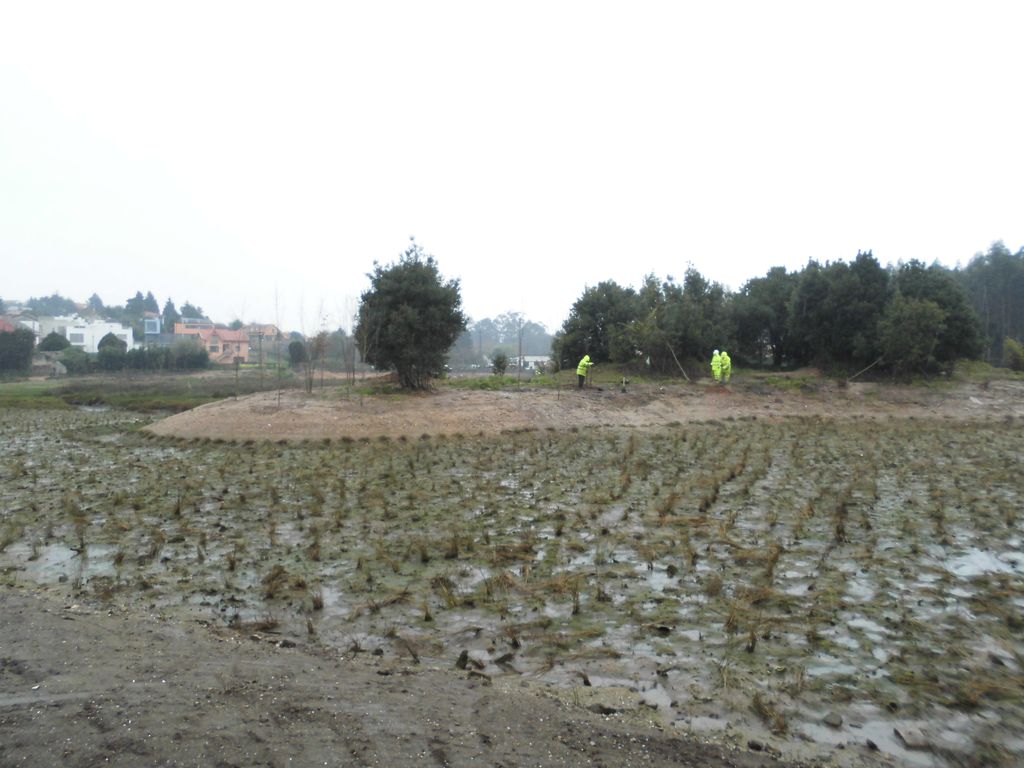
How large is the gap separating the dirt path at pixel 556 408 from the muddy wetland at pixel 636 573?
6435mm

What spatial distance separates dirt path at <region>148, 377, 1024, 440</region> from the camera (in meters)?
24.1

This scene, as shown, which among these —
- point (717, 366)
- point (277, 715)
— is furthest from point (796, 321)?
point (277, 715)

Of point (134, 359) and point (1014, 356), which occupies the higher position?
point (1014, 356)

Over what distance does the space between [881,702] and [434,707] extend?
3.22 meters

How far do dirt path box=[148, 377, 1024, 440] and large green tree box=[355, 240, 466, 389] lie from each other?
1348mm

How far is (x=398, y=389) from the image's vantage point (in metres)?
29.0

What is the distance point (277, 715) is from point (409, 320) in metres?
23.2

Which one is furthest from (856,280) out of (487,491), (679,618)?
(679,618)

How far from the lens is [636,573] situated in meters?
8.59

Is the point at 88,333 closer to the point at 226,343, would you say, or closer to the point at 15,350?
the point at 226,343

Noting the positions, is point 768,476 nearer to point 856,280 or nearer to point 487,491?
point 487,491

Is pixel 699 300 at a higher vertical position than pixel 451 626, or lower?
A: higher

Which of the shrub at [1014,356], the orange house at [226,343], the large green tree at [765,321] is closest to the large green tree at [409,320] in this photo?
the large green tree at [765,321]

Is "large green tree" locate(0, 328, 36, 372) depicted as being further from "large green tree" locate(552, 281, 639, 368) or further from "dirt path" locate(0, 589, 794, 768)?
"dirt path" locate(0, 589, 794, 768)
